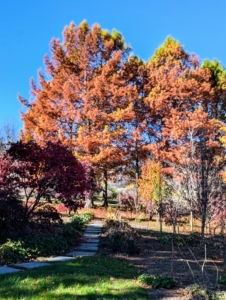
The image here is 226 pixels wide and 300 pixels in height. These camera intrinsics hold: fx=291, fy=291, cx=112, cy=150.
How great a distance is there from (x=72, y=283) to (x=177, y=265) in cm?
272

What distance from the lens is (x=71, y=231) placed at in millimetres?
8172

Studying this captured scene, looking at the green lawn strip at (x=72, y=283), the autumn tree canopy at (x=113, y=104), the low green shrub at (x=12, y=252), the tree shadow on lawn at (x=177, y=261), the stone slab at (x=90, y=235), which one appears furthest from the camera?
the autumn tree canopy at (x=113, y=104)

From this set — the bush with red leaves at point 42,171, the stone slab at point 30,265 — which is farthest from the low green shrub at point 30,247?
the bush with red leaves at point 42,171

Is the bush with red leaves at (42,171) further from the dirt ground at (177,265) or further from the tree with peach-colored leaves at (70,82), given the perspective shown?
the tree with peach-colored leaves at (70,82)

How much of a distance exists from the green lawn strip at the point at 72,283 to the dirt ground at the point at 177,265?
1.40ft

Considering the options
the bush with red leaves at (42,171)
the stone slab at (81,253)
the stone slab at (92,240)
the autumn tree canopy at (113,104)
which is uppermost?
the autumn tree canopy at (113,104)

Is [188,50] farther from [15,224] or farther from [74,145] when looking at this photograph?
[15,224]

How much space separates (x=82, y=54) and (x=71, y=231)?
41.4 feet

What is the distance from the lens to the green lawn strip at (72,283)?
3238 millimetres

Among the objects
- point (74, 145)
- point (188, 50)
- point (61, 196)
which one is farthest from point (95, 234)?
point (188, 50)

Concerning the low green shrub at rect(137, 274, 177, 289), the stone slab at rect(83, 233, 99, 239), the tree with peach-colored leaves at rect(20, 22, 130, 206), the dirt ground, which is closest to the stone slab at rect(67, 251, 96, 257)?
the dirt ground

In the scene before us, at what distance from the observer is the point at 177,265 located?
573 cm

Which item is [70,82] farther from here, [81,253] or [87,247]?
[81,253]

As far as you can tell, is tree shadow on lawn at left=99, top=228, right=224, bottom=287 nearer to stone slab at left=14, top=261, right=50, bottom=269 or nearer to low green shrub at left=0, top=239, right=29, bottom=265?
stone slab at left=14, top=261, right=50, bottom=269
